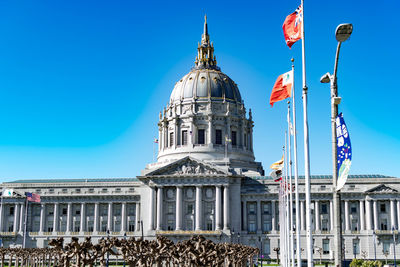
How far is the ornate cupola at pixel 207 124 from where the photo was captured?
438 feet

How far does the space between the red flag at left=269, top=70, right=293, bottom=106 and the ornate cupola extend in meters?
87.8

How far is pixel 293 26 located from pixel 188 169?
84.3 m

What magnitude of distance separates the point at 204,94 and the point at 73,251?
99.9 meters

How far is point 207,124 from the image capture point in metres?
137

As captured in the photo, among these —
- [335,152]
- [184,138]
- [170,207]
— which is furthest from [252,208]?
[335,152]

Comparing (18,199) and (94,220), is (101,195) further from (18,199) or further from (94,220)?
(18,199)

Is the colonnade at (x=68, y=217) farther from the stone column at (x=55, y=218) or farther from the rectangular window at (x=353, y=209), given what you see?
the rectangular window at (x=353, y=209)

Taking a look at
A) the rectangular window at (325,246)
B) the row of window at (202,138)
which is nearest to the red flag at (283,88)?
the rectangular window at (325,246)

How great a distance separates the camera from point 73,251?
42.8m

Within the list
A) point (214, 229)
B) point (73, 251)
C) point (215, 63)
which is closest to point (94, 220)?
point (214, 229)

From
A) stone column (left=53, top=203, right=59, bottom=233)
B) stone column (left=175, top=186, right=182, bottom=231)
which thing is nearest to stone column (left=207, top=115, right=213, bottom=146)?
stone column (left=175, top=186, right=182, bottom=231)

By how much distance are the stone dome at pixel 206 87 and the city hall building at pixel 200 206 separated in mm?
11200

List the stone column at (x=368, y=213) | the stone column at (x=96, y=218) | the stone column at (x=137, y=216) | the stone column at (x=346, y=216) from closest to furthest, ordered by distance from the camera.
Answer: the stone column at (x=368, y=213) → the stone column at (x=346, y=216) → the stone column at (x=137, y=216) → the stone column at (x=96, y=218)

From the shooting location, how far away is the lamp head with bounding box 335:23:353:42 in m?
27.0
